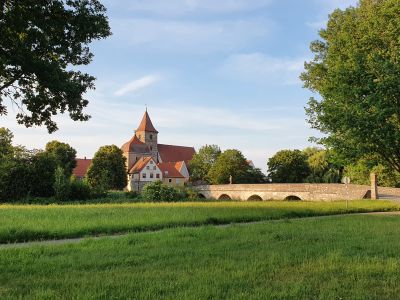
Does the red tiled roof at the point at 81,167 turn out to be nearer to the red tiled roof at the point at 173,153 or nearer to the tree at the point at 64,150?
the red tiled roof at the point at 173,153

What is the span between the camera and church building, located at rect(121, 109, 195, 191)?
10925 cm

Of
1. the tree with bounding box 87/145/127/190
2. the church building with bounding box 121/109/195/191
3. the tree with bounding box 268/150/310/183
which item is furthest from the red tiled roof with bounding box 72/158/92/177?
the tree with bounding box 268/150/310/183

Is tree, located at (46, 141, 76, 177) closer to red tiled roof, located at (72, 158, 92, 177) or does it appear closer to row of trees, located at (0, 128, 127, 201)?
row of trees, located at (0, 128, 127, 201)

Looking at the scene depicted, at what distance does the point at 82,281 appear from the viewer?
7.17 meters

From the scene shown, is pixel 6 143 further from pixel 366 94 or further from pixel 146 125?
pixel 146 125

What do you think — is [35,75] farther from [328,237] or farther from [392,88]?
[392,88]

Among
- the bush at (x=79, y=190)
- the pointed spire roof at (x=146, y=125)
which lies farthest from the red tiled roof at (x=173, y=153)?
the bush at (x=79, y=190)

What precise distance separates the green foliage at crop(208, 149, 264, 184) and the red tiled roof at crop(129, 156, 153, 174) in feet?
79.3

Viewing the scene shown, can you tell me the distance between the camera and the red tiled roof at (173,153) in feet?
424

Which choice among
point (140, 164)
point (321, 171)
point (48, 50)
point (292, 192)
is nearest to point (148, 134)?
point (140, 164)

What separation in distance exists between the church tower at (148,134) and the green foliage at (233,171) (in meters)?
38.8

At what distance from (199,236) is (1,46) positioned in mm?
7571

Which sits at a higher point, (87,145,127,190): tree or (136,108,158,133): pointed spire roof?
(136,108,158,133): pointed spire roof

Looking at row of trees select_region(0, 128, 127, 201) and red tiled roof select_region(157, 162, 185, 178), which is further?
red tiled roof select_region(157, 162, 185, 178)
